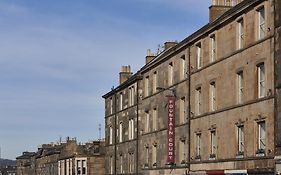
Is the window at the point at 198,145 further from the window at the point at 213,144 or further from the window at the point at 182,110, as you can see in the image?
the window at the point at 182,110

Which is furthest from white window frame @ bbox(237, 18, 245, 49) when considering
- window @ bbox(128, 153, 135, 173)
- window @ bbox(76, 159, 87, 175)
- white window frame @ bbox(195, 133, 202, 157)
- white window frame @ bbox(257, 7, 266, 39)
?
window @ bbox(76, 159, 87, 175)

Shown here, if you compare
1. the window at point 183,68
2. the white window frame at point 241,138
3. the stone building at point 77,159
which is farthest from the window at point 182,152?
the stone building at point 77,159

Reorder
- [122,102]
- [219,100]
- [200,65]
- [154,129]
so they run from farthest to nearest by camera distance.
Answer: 1. [122,102]
2. [154,129]
3. [200,65]
4. [219,100]

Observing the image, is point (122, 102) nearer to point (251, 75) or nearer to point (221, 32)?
point (221, 32)

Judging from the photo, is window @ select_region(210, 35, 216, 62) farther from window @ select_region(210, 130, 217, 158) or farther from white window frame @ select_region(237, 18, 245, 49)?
window @ select_region(210, 130, 217, 158)

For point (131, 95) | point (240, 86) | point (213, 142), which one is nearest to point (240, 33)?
point (240, 86)

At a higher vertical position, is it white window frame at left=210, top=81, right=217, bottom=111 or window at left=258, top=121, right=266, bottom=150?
white window frame at left=210, top=81, right=217, bottom=111

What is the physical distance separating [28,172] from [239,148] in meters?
101

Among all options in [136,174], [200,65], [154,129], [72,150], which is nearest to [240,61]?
[200,65]

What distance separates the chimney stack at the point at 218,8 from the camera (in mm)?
45500

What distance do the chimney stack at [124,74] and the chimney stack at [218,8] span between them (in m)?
29.0

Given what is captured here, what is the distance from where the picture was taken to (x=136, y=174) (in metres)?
61.2

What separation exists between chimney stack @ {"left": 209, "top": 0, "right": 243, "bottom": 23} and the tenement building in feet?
0.24

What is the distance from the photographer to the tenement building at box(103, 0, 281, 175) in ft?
114
